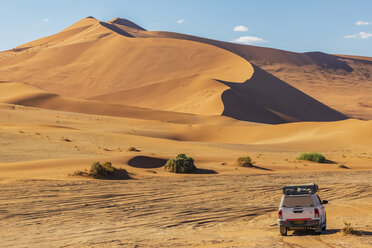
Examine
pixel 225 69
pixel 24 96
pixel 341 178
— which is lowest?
pixel 341 178

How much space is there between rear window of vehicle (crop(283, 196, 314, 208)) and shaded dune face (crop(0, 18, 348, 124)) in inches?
2247

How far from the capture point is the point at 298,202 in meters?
13.3

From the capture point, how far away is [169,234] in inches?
532

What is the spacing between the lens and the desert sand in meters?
14.3

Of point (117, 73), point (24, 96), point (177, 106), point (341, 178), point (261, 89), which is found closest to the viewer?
point (341, 178)

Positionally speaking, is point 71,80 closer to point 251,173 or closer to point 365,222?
point 251,173

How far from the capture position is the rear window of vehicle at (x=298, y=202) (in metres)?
13.3

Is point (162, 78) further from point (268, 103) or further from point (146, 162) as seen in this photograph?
point (146, 162)

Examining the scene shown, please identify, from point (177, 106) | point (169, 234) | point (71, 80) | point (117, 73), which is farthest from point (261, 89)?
point (169, 234)

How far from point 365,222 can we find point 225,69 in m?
83.0

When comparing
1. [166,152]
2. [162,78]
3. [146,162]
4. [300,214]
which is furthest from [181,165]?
[162,78]

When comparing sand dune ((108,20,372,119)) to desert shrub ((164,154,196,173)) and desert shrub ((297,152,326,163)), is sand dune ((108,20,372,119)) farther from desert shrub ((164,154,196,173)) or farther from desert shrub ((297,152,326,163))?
desert shrub ((164,154,196,173))

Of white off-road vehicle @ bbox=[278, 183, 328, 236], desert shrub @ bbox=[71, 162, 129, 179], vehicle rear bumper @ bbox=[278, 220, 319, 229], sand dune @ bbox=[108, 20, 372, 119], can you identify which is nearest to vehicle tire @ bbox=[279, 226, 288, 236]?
white off-road vehicle @ bbox=[278, 183, 328, 236]

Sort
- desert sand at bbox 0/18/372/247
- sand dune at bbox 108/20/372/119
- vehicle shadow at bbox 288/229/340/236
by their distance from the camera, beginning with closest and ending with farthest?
vehicle shadow at bbox 288/229/340/236 < desert sand at bbox 0/18/372/247 < sand dune at bbox 108/20/372/119
